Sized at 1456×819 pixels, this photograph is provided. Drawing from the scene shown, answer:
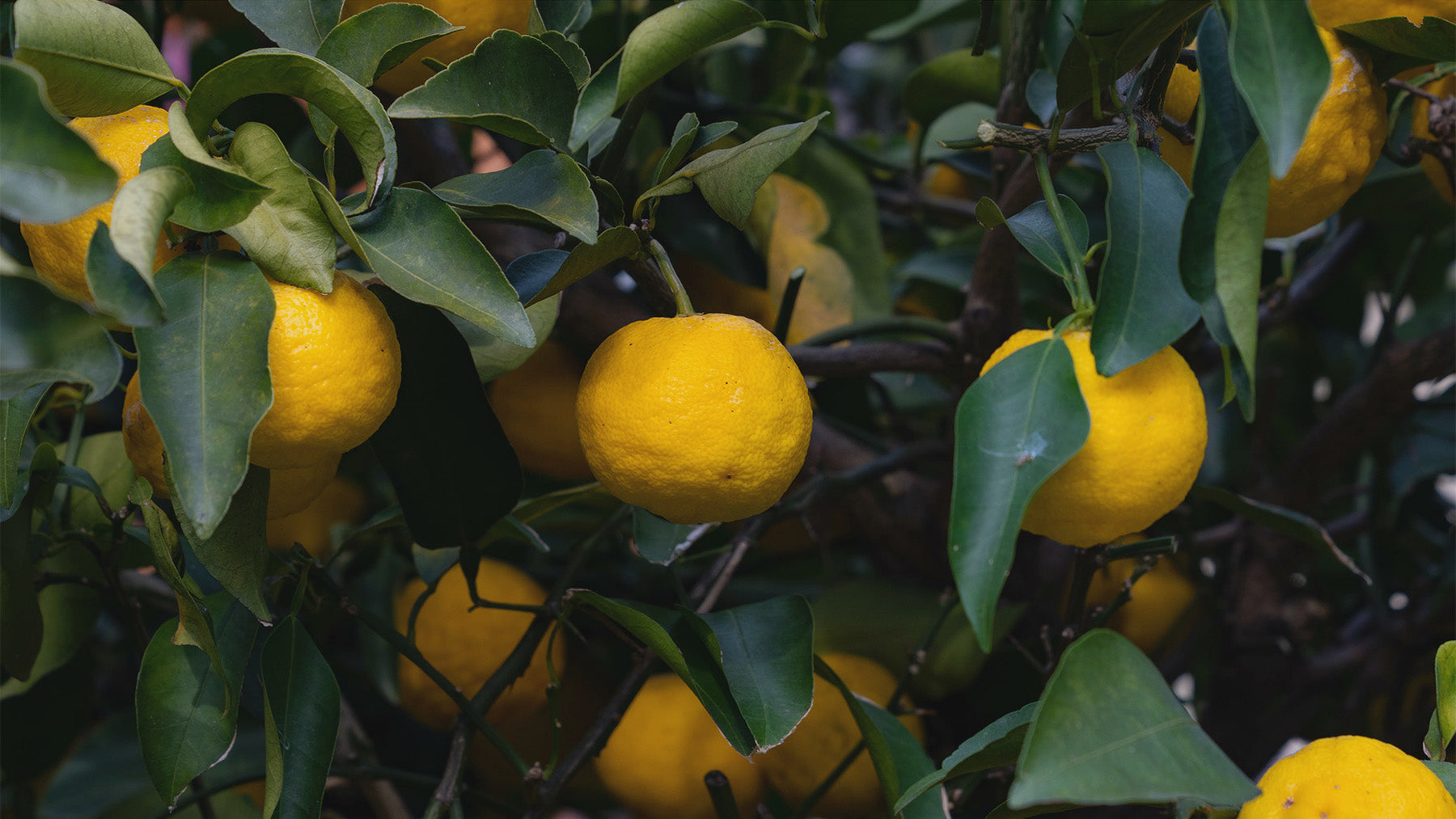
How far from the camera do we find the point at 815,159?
96 cm

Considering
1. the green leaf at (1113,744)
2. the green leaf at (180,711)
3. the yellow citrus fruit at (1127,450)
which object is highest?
the yellow citrus fruit at (1127,450)

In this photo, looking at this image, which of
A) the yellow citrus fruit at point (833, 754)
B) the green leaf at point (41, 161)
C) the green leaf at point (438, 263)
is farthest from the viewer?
the yellow citrus fruit at point (833, 754)

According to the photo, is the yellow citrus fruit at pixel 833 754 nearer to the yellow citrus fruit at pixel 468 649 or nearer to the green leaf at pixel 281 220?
the yellow citrus fruit at pixel 468 649

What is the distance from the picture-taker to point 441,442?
0.57 meters

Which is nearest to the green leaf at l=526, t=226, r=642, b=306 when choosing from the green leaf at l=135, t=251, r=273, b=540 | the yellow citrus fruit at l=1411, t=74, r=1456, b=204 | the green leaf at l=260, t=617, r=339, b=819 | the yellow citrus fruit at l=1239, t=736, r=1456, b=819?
the green leaf at l=135, t=251, r=273, b=540

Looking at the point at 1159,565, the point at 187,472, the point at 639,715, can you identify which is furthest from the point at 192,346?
the point at 1159,565

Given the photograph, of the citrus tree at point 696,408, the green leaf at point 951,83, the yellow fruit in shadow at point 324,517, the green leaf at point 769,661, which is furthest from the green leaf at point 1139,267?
the yellow fruit in shadow at point 324,517

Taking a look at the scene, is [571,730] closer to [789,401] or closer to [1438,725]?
[789,401]

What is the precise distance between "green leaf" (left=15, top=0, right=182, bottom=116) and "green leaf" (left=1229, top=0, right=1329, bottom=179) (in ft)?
1.40

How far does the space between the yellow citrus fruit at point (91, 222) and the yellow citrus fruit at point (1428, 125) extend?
676 mm

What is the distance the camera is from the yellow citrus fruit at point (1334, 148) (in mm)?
503

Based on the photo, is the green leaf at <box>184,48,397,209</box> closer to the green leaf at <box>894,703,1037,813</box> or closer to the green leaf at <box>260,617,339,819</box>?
the green leaf at <box>260,617,339,819</box>

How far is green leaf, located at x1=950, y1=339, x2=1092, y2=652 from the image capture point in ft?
1.25

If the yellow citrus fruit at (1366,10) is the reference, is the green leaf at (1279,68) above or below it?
above
